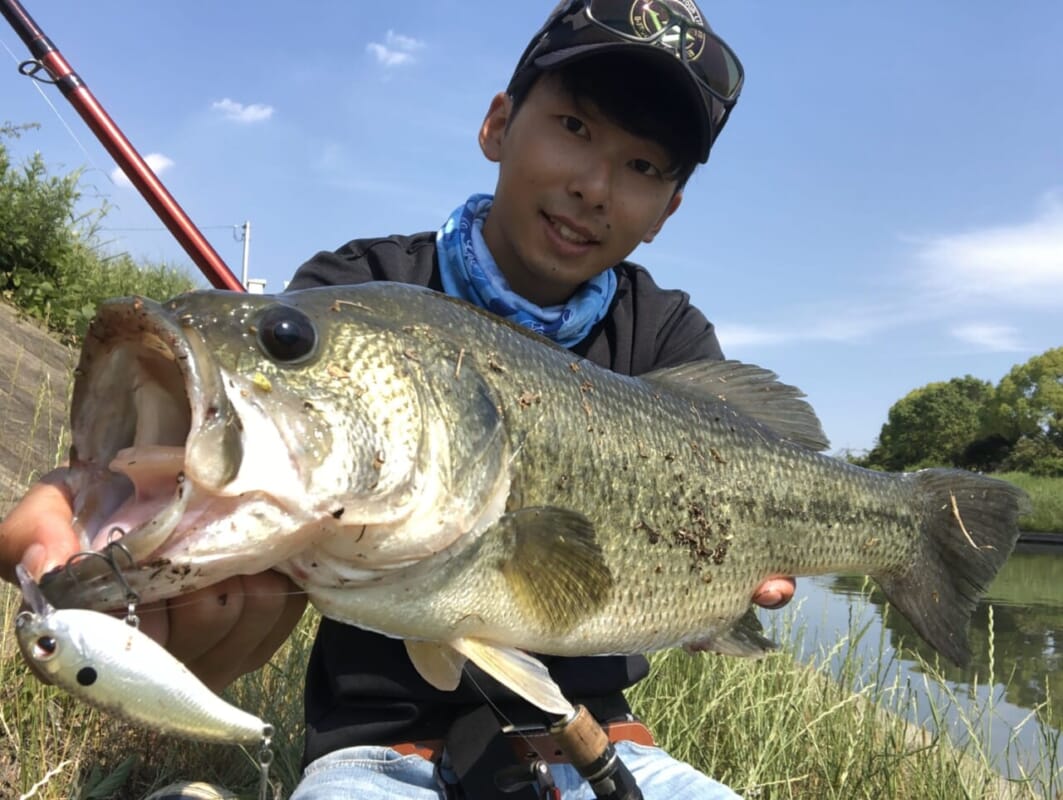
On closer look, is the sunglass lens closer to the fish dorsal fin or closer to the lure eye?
the fish dorsal fin

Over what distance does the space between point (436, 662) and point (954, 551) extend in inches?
79.3

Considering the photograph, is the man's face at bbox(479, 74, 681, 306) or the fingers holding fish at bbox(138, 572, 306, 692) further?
the man's face at bbox(479, 74, 681, 306)

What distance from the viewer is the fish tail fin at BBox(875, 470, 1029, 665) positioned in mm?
2930

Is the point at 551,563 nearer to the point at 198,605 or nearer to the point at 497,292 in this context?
the point at 198,605

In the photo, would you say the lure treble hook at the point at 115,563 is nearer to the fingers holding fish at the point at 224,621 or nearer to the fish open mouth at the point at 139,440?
the fish open mouth at the point at 139,440

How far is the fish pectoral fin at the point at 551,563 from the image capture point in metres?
1.84

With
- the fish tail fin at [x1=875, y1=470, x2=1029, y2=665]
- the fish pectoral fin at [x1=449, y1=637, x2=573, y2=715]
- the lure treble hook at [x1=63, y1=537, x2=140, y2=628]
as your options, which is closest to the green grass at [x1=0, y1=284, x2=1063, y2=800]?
the fish tail fin at [x1=875, y1=470, x2=1029, y2=665]

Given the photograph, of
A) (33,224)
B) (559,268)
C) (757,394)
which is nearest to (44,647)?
(559,268)

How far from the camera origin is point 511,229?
297 cm

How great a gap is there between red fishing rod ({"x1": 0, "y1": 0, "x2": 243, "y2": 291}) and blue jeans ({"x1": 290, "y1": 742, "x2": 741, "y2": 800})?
7.73 feet

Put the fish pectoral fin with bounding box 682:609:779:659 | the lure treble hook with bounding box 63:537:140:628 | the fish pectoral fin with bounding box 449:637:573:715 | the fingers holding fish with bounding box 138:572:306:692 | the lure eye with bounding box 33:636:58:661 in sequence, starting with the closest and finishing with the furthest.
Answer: the lure eye with bounding box 33:636:58:661, the lure treble hook with bounding box 63:537:140:628, the fingers holding fish with bounding box 138:572:306:692, the fish pectoral fin with bounding box 449:637:573:715, the fish pectoral fin with bounding box 682:609:779:659

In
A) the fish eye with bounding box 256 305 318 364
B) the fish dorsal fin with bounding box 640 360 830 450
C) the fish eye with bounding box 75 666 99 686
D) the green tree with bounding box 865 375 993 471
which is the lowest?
the fish eye with bounding box 75 666 99 686

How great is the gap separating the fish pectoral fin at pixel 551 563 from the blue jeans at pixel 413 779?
2.15 feet

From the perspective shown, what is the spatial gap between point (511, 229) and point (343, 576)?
1663 mm
